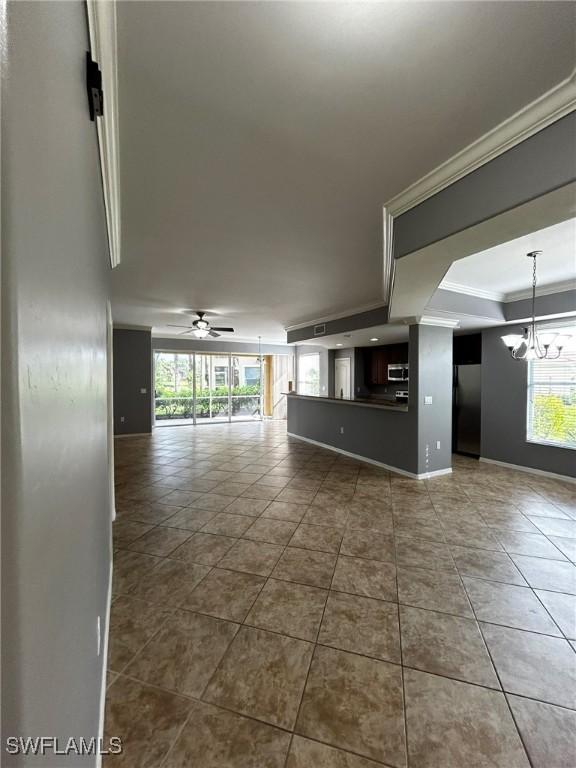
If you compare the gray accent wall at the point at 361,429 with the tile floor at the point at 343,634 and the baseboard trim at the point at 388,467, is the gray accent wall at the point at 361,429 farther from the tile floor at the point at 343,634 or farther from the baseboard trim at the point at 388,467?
the tile floor at the point at 343,634

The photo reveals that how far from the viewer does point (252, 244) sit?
276cm

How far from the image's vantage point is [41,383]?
0.47 m

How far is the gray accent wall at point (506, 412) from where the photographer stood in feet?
15.9

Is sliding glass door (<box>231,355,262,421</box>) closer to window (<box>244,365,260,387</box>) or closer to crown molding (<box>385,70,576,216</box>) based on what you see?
window (<box>244,365,260,387</box>)


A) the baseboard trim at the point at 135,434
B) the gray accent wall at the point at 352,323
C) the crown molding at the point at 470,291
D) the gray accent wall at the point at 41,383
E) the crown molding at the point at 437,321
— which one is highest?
the crown molding at the point at 470,291

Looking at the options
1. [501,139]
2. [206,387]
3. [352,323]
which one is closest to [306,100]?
[501,139]

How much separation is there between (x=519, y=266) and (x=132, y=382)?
7.51 meters

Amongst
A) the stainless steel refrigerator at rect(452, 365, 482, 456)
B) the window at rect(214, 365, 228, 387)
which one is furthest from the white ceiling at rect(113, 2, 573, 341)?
the window at rect(214, 365, 228, 387)

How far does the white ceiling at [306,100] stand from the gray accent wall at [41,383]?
0.51 m

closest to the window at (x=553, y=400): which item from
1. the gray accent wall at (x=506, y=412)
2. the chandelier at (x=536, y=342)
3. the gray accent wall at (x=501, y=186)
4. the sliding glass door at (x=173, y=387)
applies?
the gray accent wall at (x=506, y=412)

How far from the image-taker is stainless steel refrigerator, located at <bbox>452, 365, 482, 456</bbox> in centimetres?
574

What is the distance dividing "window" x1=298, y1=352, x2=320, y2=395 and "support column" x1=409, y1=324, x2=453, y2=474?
5.17m

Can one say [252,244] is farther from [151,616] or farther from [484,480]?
[484,480]

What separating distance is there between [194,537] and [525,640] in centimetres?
252
